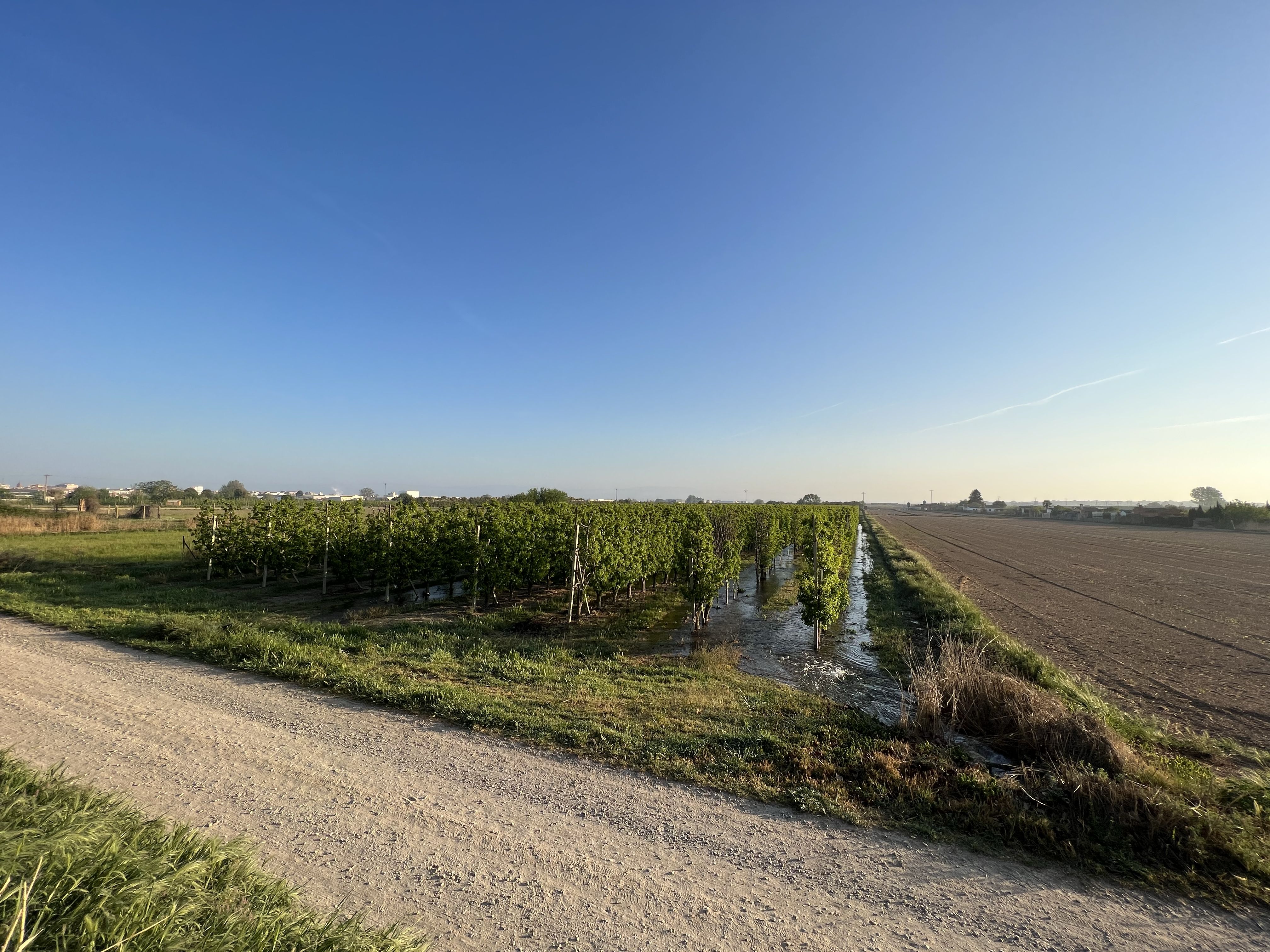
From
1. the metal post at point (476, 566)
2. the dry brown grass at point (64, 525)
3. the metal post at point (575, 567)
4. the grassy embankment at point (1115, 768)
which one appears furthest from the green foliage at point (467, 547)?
the dry brown grass at point (64, 525)

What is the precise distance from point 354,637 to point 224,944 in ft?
35.0

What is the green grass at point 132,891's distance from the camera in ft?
7.31

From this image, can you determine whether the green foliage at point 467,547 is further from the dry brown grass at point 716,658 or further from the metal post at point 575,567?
the dry brown grass at point 716,658

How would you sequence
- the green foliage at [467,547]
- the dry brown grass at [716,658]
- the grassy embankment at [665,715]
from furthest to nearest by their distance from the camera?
1. the green foliage at [467,547]
2. the dry brown grass at [716,658]
3. the grassy embankment at [665,715]

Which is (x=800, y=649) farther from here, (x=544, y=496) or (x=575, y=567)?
(x=544, y=496)

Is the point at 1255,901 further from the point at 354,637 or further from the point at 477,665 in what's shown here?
the point at 354,637

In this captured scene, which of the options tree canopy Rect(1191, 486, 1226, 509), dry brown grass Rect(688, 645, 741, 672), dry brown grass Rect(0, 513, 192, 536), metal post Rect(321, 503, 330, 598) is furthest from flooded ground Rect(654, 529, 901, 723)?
tree canopy Rect(1191, 486, 1226, 509)

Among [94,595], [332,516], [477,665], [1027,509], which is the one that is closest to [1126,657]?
[477,665]

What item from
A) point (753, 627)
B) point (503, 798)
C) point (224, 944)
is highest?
point (224, 944)

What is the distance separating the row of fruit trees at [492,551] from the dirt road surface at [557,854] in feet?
32.3

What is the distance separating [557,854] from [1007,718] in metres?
7.15

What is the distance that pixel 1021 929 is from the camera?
12.4ft

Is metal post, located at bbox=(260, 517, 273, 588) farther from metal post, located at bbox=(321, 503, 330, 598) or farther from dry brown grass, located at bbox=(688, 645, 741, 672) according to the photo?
dry brown grass, located at bbox=(688, 645, 741, 672)

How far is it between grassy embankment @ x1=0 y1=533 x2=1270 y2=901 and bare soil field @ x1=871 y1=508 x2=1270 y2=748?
524 centimetres
